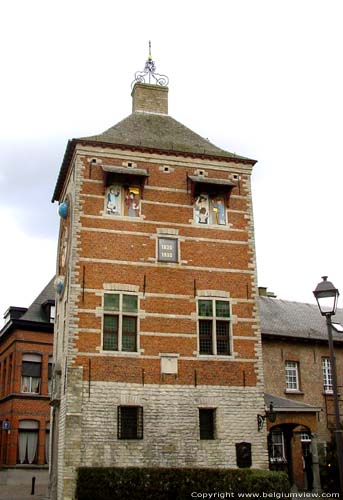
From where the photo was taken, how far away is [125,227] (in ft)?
68.6

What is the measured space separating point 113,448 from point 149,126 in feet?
40.4

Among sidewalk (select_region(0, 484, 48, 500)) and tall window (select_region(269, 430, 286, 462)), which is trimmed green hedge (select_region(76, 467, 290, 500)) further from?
tall window (select_region(269, 430, 286, 462))

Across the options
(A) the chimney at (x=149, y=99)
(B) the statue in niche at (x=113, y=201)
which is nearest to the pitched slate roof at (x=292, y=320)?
(B) the statue in niche at (x=113, y=201)

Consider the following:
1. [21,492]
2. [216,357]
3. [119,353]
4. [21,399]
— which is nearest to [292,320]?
[216,357]

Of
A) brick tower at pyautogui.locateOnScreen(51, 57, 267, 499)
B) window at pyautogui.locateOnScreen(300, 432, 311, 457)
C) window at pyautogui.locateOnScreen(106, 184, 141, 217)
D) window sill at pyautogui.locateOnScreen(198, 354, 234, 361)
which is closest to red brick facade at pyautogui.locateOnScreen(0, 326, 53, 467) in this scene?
brick tower at pyautogui.locateOnScreen(51, 57, 267, 499)

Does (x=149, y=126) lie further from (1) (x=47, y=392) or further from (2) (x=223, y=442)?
(1) (x=47, y=392)

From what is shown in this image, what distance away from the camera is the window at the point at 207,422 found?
64.7 feet

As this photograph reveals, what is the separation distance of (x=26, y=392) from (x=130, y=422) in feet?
43.7

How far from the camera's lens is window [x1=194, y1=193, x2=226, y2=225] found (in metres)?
21.9

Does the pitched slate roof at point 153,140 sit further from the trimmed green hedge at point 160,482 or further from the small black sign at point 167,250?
the trimmed green hedge at point 160,482

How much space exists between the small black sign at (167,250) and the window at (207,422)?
16.8 feet

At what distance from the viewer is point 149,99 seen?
25734mm

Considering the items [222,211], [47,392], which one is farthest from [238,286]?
[47,392]

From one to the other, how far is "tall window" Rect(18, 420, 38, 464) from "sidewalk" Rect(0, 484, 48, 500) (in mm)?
1668
